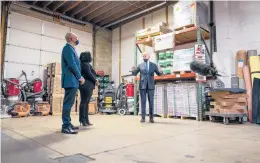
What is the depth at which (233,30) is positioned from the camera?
6492mm

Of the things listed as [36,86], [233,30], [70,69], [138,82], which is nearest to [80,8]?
[36,86]

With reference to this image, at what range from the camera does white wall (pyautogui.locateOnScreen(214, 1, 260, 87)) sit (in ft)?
20.1

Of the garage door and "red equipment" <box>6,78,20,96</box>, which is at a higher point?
the garage door

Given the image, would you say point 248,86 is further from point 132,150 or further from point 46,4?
point 46,4

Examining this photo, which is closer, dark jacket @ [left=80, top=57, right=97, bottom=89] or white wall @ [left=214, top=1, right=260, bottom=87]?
dark jacket @ [left=80, top=57, right=97, bottom=89]

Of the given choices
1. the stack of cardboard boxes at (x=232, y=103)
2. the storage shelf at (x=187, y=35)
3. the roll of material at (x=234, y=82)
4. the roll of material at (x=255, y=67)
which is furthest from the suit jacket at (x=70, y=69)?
the roll of material at (x=255, y=67)

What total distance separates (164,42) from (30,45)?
6077 millimetres

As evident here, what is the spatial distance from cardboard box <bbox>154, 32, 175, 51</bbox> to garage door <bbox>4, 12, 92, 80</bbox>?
537 cm

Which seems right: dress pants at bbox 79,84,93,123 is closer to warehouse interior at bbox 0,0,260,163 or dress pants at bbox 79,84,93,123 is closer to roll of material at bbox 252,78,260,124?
warehouse interior at bbox 0,0,260,163

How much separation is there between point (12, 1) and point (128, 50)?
5.68 meters

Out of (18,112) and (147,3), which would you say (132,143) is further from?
(147,3)

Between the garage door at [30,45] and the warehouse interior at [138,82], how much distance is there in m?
0.04

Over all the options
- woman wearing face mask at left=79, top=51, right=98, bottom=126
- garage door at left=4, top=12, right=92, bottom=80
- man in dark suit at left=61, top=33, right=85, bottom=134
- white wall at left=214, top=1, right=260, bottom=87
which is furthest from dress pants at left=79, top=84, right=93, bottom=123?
garage door at left=4, top=12, right=92, bottom=80

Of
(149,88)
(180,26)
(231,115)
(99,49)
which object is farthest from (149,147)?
(99,49)
